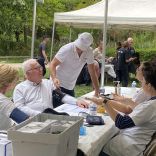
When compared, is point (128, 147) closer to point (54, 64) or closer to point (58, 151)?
point (58, 151)

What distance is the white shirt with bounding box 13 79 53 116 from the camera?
3.59 metres

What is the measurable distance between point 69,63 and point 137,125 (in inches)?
74.6

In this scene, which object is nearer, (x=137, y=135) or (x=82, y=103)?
(x=137, y=135)

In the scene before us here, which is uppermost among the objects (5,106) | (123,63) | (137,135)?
(5,106)

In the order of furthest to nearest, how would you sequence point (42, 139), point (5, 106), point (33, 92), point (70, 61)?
1. point (70, 61)
2. point (33, 92)
3. point (5, 106)
4. point (42, 139)

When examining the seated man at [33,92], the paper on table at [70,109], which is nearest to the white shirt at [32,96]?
the seated man at [33,92]

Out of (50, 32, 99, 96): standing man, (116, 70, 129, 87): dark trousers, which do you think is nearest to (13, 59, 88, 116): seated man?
(50, 32, 99, 96): standing man

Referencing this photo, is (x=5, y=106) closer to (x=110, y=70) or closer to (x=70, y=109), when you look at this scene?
(x=70, y=109)

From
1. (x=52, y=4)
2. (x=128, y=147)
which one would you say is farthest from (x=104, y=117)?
(x=52, y=4)

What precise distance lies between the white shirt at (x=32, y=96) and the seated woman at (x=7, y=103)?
78cm

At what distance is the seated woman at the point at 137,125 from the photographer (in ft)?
9.34

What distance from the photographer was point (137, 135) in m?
2.96

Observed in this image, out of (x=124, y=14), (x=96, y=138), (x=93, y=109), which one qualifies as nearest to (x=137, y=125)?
(x=96, y=138)

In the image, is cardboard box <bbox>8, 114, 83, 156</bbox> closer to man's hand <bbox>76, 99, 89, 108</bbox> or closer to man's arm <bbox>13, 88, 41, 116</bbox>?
man's arm <bbox>13, 88, 41, 116</bbox>
